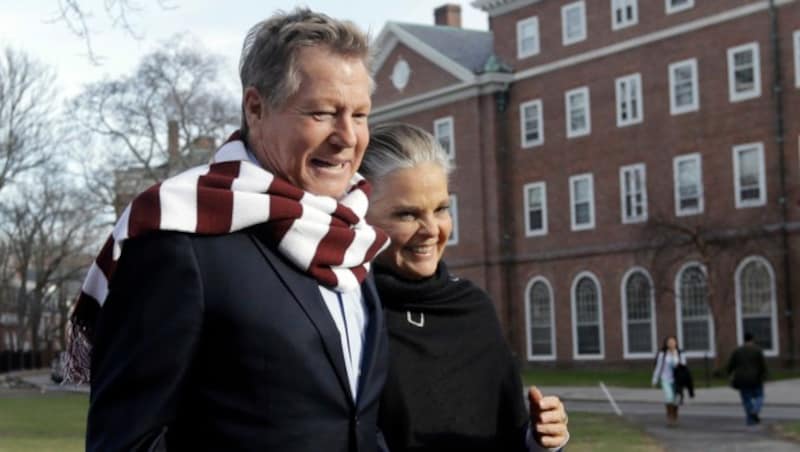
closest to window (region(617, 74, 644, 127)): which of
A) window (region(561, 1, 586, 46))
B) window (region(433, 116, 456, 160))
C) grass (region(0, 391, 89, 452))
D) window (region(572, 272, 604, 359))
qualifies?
window (region(561, 1, 586, 46))

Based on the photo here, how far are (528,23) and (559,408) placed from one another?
48860 mm

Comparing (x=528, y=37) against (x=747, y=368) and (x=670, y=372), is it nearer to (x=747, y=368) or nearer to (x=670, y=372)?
(x=670, y=372)

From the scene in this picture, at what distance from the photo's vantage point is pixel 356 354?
294 centimetres

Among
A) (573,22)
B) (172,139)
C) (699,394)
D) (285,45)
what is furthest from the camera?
(172,139)

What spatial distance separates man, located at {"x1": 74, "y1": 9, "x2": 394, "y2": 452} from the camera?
105 inches

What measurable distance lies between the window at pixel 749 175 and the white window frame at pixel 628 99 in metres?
4.24

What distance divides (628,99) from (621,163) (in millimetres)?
2192

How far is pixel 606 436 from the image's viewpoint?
2019 centimetres

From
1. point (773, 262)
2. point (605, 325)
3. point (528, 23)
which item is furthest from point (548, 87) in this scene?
point (773, 262)

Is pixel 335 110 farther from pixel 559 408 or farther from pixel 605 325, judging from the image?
pixel 605 325

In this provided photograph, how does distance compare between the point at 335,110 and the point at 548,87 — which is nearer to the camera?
the point at 335,110

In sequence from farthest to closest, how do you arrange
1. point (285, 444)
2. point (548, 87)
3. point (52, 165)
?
point (52, 165) → point (548, 87) → point (285, 444)

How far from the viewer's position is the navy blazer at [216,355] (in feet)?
8.68

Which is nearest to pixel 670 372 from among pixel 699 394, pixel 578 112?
pixel 699 394
